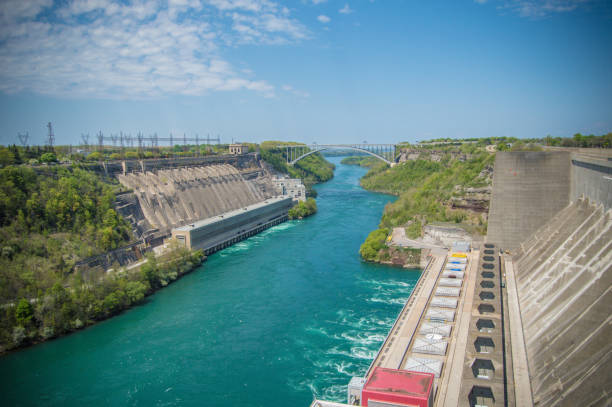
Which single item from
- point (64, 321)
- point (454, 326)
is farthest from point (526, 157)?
point (64, 321)

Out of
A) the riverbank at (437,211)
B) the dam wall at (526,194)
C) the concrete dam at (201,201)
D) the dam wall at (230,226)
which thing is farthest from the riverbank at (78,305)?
the dam wall at (526,194)

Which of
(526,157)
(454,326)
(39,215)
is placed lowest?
(454,326)

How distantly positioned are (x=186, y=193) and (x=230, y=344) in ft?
73.4

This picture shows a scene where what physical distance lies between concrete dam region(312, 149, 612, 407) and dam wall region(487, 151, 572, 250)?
0.28 ft

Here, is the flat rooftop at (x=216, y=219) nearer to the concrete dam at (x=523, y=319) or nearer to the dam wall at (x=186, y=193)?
the dam wall at (x=186, y=193)

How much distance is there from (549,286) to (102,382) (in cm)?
1731

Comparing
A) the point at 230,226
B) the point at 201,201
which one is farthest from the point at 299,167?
the point at 230,226

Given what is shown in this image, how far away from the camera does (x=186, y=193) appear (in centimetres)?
3900

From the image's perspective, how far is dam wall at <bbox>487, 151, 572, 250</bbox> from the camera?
2738 centimetres

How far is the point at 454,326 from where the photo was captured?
1656 centimetres

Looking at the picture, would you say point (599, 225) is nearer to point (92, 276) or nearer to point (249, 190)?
point (92, 276)

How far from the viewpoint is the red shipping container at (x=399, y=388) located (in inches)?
427

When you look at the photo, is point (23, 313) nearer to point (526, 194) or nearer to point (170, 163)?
point (170, 163)

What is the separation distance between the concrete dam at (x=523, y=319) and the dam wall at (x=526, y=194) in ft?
0.28
